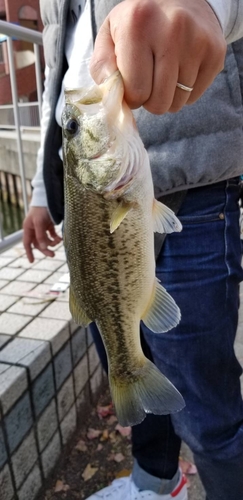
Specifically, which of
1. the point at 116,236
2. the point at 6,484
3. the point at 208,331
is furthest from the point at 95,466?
the point at 116,236

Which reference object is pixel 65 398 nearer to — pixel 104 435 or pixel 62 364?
pixel 62 364

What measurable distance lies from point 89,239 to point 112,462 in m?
1.77

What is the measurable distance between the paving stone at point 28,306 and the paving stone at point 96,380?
589mm

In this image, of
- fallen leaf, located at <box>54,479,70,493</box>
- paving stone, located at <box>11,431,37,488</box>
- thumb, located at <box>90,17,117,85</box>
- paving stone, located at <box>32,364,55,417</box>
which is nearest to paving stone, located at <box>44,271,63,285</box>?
paving stone, located at <box>32,364,55,417</box>

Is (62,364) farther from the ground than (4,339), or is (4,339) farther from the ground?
(4,339)

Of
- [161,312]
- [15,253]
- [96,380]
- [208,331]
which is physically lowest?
[96,380]

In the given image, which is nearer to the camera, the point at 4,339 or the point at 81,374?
the point at 4,339

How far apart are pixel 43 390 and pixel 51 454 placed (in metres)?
0.41

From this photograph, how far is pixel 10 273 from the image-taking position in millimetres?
3070

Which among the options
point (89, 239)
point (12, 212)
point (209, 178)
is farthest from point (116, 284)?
point (12, 212)

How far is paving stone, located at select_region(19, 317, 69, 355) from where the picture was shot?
7.43ft

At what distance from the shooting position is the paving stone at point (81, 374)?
2.57 m

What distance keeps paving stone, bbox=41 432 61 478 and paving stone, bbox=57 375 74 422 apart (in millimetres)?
112

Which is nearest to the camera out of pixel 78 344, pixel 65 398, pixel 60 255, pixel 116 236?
pixel 116 236
